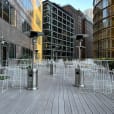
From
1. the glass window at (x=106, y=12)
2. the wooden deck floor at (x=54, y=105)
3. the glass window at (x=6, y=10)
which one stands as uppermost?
the glass window at (x=106, y=12)

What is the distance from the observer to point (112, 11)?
26.2 meters

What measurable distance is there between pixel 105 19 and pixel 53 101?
969 inches

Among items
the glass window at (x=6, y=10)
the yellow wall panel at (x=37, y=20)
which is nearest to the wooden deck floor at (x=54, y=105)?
the glass window at (x=6, y=10)

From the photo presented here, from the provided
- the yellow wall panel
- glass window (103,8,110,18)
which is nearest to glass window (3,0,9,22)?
the yellow wall panel

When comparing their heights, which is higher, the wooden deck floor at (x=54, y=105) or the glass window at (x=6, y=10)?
the glass window at (x=6, y=10)

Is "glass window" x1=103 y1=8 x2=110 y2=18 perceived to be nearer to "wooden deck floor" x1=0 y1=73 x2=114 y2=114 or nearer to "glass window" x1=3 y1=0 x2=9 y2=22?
"glass window" x1=3 y1=0 x2=9 y2=22

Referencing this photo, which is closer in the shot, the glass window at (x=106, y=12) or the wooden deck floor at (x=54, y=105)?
the wooden deck floor at (x=54, y=105)

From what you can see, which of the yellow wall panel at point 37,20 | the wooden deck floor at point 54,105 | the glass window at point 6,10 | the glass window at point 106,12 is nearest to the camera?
the wooden deck floor at point 54,105

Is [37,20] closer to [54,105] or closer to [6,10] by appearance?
[6,10]

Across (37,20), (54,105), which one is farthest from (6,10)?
(37,20)

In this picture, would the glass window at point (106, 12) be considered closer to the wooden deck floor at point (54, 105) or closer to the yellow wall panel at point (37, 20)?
the yellow wall panel at point (37, 20)

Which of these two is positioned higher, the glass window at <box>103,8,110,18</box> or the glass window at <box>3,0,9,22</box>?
the glass window at <box>103,8,110,18</box>

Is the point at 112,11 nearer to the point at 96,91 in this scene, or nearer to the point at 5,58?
the point at 5,58

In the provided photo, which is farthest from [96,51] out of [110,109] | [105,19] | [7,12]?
[110,109]
